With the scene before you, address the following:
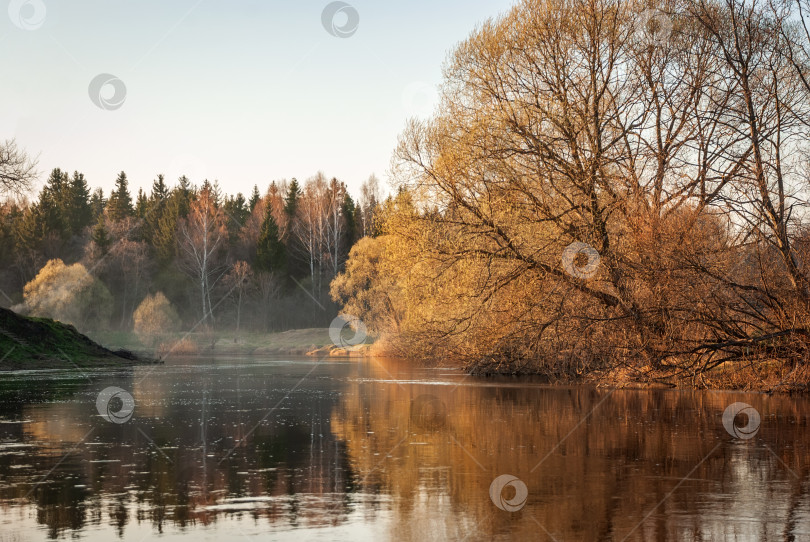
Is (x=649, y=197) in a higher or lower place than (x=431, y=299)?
higher

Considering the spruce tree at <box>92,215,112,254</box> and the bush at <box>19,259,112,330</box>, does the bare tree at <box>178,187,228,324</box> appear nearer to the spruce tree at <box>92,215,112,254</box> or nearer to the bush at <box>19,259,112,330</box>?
the spruce tree at <box>92,215,112,254</box>

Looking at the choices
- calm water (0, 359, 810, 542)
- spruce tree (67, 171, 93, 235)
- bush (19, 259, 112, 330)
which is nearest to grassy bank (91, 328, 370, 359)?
bush (19, 259, 112, 330)

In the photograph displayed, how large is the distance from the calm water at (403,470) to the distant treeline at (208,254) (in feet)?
254

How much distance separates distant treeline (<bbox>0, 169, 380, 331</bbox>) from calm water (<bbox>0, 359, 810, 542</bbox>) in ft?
254

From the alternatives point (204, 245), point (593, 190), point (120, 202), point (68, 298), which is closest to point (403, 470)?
point (593, 190)

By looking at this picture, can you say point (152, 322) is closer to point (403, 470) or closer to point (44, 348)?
point (44, 348)

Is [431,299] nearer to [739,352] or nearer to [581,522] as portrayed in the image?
[739,352]

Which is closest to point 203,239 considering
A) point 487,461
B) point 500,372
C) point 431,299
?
point 500,372

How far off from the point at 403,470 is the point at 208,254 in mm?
88806

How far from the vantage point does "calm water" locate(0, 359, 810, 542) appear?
9.14m

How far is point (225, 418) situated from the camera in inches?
809

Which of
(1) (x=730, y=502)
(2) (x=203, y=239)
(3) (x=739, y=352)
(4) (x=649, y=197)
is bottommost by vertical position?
(1) (x=730, y=502)

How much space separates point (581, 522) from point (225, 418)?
12881 millimetres

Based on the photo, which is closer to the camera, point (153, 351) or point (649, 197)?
point (649, 197)
